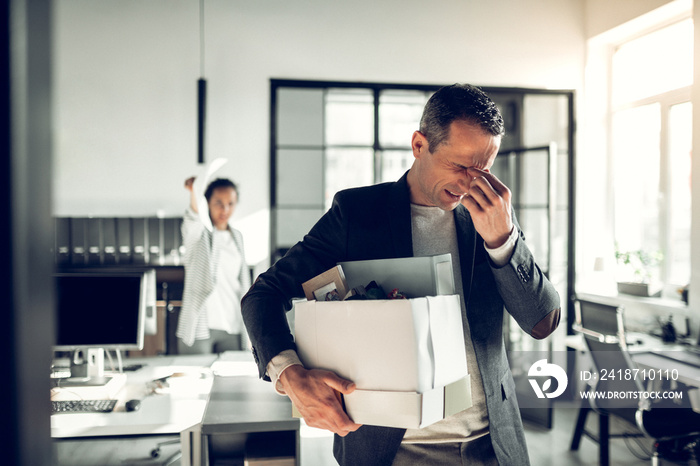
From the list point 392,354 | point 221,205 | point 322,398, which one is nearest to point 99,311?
point 221,205

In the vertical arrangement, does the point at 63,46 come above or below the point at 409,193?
above

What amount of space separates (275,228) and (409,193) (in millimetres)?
3639

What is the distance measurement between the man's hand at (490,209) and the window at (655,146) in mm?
3788

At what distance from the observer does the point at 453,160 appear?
113 centimetres

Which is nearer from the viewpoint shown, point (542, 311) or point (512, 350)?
point (542, 311)

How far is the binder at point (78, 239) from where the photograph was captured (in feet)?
14.3

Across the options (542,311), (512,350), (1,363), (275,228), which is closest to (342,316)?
(542,311)

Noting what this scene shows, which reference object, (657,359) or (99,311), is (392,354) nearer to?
(99,311)

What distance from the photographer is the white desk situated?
6.30 feet

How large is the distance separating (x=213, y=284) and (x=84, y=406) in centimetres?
147

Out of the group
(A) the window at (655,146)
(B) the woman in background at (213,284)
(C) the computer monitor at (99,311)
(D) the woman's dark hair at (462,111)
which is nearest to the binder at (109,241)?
(B) the woman in background at (213,284)

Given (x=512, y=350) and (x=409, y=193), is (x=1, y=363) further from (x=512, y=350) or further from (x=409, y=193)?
(x=512, y=350)

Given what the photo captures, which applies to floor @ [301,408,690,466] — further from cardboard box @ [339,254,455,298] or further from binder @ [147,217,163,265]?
cardboard box @ [339,254,455,298]

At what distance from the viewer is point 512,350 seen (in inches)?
189
